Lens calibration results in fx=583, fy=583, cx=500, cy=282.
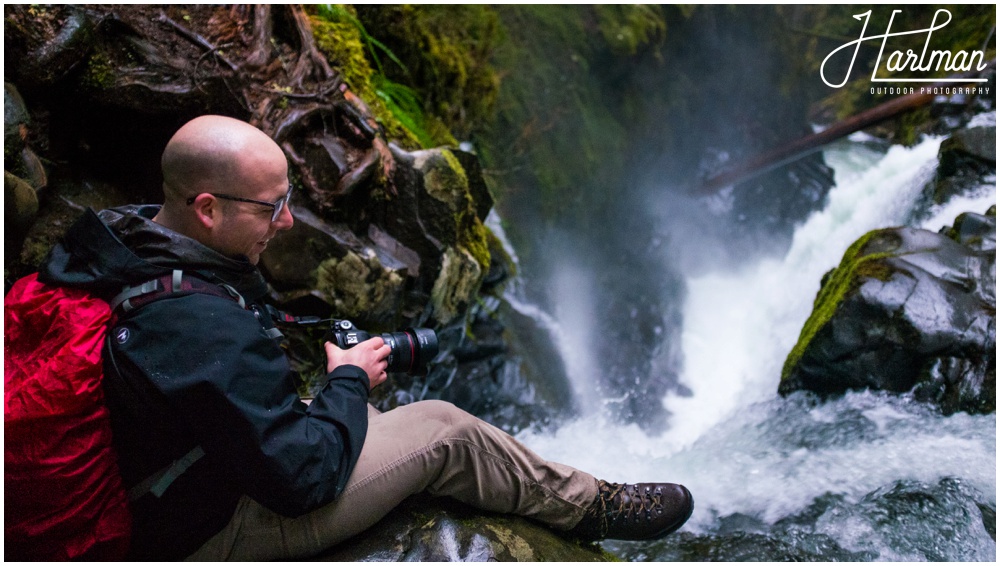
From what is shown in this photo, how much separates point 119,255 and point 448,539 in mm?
1551

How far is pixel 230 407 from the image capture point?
1.70 metres

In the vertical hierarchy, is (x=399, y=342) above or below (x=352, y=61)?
below

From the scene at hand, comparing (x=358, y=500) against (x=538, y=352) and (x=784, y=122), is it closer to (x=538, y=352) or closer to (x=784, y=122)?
(x=538, y=352)

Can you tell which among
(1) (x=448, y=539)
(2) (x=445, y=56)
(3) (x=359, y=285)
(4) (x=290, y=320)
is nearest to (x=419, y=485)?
(1) (x=448, y=539)

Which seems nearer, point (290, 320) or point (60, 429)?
point (60, 429)

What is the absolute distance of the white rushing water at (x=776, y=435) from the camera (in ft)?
12.2

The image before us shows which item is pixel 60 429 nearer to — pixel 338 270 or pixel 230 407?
pixel 230 407

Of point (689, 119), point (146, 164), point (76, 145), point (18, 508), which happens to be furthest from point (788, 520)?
point (689, 119)

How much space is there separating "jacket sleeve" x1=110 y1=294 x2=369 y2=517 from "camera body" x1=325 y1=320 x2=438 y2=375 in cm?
38

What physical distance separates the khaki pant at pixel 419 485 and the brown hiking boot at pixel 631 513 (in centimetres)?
8

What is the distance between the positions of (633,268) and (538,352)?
312 centimetres

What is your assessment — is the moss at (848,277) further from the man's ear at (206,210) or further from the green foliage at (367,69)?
the man's ear at (206,210)

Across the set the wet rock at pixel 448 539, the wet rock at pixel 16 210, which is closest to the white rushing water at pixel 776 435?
the wet rock at pixel 448 539

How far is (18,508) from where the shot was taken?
1.70 m
